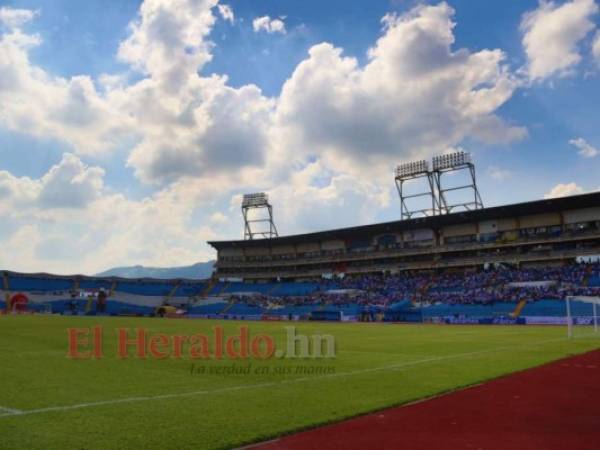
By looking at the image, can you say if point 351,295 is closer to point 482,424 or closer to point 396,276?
point 396,276

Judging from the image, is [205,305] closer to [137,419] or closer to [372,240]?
[372,240]

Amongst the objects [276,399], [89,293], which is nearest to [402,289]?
A: [89,293]

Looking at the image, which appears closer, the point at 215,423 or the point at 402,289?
the point at 215,423

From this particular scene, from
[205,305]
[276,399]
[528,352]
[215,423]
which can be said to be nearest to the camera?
[215,423]

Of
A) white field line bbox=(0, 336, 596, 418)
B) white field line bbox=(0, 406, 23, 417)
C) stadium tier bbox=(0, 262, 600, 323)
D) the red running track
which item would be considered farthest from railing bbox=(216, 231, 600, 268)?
white field line bbox=(0, 406, 23, 417)

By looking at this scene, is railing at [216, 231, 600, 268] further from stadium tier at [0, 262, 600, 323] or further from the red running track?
the red running track

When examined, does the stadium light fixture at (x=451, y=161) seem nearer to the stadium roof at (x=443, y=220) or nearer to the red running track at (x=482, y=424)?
the stadium roof at (x=443, y=220)

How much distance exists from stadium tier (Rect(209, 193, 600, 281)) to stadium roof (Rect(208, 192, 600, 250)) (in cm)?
11

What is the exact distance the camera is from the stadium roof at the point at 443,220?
67500 mm

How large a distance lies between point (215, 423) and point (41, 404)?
3672 mm

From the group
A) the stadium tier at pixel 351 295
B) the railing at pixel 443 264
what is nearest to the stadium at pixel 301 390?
the stadium tier at pixel 351 295

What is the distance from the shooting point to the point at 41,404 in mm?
9656

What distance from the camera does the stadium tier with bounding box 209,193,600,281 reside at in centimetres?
6969

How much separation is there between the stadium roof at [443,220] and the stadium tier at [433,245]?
4.3 inches
